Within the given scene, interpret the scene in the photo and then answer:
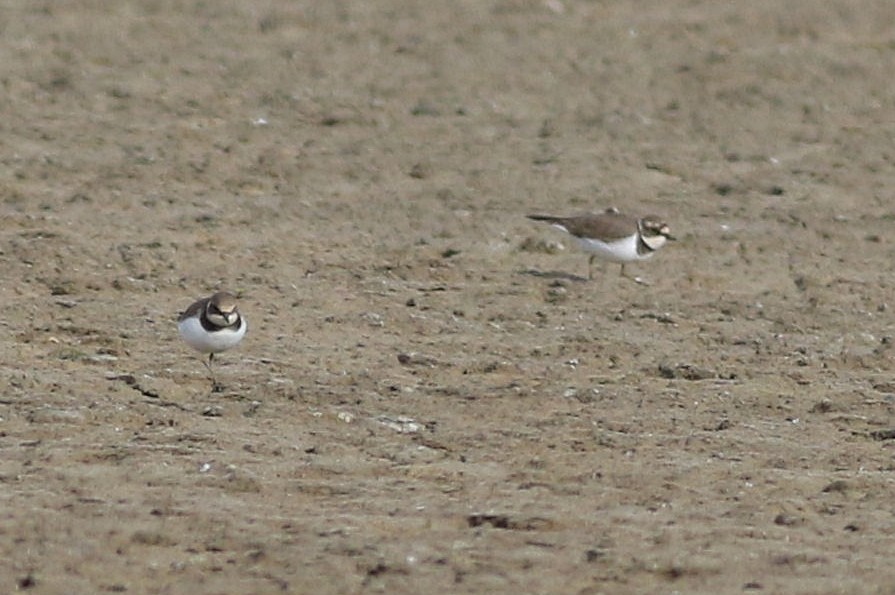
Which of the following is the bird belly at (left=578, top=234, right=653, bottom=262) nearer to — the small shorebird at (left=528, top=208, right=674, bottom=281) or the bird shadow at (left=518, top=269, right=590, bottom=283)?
the small shorebird at (left=528, top=208, right=674, bottom=281)

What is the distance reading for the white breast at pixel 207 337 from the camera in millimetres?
9320

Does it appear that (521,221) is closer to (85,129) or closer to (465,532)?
(85,129)

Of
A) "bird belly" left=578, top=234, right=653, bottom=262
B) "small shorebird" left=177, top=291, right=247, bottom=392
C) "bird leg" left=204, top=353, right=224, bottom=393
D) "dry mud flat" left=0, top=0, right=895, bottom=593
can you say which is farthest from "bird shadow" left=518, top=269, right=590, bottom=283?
"small shorebird" left=177, top=291, right=247, bottom=392

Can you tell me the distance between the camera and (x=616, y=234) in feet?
37.8

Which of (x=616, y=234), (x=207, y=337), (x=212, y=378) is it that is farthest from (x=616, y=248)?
(x=207, y=337)

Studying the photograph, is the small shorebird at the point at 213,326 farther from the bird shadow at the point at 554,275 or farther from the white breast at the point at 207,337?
the bird shadow at the point at 554,275

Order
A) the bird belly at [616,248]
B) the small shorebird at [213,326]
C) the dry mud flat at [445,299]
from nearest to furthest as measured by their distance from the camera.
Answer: the dry mud flat at [445,299] → the small shorebird at [213,326] → the bird belly at [616,248]

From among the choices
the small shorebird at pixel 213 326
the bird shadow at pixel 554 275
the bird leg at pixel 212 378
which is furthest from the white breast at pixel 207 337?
the bird shadow at pixel 554 275

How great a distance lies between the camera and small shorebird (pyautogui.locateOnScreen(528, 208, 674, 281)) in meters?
11.6

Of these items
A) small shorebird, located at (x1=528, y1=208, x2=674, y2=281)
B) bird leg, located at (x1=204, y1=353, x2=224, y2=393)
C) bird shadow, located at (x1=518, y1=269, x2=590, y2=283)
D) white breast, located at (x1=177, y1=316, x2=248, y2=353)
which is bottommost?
bird shadow, located at (x1=518, y1=269, x2=590, y2=283)

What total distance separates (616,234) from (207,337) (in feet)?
10.0

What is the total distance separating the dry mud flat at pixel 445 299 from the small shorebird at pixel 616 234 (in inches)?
8.5

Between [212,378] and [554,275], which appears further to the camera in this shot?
[554,275]

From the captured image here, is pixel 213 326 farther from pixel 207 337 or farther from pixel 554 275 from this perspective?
pixel 554 275
